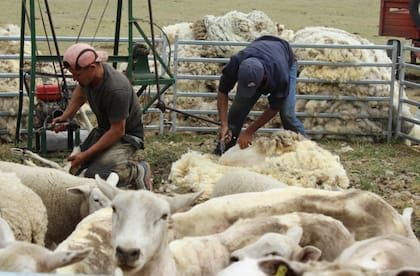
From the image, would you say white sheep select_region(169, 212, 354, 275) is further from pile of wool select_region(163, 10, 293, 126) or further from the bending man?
pile of wool select_region(163, 10, 293, 126)

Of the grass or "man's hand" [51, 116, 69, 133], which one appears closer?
"man's hand" [51, 116, 69, 133]

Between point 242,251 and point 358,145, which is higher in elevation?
point 242,251

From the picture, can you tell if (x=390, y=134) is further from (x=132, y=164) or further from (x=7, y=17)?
(x=7, y=17)

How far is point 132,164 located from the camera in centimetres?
716

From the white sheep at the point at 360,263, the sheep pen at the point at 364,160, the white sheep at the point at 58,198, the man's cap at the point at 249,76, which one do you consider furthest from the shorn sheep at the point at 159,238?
the man's cap at the point at 249,76

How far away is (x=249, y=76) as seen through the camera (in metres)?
7.59

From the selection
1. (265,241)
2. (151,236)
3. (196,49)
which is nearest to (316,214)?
(265,241)

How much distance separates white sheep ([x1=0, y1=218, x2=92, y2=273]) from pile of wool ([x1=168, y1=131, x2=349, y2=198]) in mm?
3687

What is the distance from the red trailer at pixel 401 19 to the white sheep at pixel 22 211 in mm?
10672

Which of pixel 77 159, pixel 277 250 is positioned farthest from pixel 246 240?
pixel 77 159

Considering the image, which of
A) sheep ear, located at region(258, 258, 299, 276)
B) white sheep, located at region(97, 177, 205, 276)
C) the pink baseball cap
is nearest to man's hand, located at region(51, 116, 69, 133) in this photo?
the pink baseball cap

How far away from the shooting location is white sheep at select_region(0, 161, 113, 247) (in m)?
6.24

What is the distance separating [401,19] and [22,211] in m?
11.5

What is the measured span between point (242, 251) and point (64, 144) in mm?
4567
